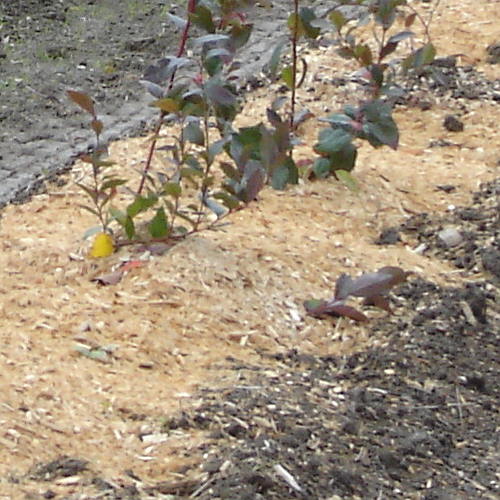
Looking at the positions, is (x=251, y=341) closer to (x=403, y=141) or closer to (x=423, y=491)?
(x=423, y=491)

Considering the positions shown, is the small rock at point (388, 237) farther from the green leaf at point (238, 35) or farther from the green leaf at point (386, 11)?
the green leaf at point (238, 35)

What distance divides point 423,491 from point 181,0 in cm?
496

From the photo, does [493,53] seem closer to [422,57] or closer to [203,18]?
[422,57]

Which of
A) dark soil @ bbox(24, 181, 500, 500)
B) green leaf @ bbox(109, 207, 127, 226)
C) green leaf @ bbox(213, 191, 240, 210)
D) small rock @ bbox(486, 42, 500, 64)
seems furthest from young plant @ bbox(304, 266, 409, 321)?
small rock @ bbox(486, 42, 500, 64)

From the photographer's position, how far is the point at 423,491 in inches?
119

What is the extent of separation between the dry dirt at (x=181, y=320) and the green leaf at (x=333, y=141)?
0.95 feet

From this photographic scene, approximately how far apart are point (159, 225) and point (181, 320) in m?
0.37

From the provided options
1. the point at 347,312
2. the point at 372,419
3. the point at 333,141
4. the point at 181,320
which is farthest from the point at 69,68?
the point at 372,419

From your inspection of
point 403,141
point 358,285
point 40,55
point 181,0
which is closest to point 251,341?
point 358,285

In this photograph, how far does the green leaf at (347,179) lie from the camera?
174 inches

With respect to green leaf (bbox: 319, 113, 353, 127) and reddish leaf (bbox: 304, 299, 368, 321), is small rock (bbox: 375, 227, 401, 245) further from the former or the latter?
reddish leaf (bbox: 304, 299, 368, 321)

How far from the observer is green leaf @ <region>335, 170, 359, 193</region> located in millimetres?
4418

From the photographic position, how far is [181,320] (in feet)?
12.1

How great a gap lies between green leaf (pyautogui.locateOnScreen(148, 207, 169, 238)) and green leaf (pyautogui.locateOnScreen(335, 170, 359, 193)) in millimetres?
769
